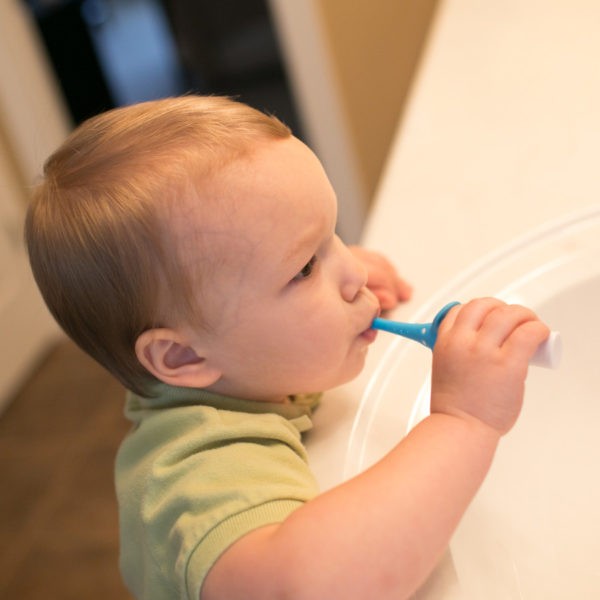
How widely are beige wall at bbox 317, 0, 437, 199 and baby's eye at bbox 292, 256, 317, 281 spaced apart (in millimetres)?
1433

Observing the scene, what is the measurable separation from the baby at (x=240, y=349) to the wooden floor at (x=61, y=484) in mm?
997

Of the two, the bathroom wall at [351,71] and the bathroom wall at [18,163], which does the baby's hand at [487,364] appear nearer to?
the bathroom wall at [351,71]

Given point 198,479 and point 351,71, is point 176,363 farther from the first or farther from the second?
point 351,71

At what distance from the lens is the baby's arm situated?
42cm

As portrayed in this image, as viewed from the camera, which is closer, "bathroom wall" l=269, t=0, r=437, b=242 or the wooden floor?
the wooden floor

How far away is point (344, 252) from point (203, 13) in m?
2.39

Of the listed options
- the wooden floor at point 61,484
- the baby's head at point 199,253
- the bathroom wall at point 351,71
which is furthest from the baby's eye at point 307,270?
the bathroom wall at point 351,71

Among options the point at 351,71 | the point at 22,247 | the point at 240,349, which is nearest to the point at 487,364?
the point at 240,349

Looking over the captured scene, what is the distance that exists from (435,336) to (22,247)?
5.95ft

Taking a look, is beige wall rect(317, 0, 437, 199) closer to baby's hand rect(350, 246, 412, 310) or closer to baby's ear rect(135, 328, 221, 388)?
baby's hand rect(350, 246, 412, 310)

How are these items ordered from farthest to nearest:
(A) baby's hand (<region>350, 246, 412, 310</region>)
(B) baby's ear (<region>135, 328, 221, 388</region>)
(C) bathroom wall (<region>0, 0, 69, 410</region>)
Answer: (C) bathroom wall (<region>0, 0, 69, 410</region>) < (A) baby's hand (<region>350, 246, 412, 310</region>) < (B) baby's ear (<region>135, 328, 221, 388</region>)

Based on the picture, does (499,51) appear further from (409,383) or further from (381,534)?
(381,534)

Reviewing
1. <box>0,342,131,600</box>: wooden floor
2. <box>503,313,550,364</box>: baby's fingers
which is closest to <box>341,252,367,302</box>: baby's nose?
<box>503,313,550,364</box>: baby's fingers

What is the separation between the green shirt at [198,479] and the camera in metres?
0.45
